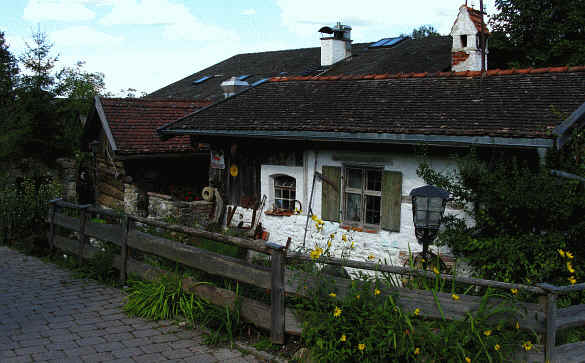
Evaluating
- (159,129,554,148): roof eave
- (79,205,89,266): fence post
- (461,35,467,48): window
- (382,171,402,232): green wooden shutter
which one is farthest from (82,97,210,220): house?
(461,35,467,48): window

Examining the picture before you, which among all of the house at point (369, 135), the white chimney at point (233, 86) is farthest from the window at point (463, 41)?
the white chimney at point (233, 86)

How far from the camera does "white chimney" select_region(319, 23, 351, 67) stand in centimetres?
2138

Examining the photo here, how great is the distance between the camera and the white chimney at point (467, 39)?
12.3 metres

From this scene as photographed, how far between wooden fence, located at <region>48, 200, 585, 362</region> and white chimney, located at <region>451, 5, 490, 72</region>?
859 centimetres

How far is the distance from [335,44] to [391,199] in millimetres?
13327

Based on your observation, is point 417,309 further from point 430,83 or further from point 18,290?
point 430,83

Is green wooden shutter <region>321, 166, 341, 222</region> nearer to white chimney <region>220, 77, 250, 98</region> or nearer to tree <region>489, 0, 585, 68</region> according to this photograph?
white chimney <region>220, 77, 250, 98</region>

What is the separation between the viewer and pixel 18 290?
25.5ft

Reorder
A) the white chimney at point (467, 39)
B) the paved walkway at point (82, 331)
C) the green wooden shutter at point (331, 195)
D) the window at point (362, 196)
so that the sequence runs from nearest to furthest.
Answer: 1. the paved walkway at point (82, 331)
2. the window at point (362, 196)
3. the green wooden shutter at point (331, 195)
4. the white chimney at point (467, 39)

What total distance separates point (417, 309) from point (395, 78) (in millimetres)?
7634

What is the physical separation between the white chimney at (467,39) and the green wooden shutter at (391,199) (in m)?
4.97

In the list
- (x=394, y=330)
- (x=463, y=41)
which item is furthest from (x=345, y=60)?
(x=394, y=330)

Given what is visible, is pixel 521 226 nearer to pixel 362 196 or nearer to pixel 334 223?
pixel 362 196

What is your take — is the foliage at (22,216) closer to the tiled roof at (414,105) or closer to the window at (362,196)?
the tiled roof at (414,105)
